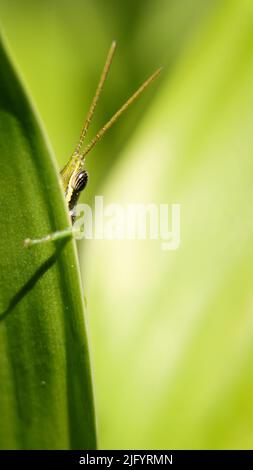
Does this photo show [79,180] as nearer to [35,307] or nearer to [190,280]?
[190,280]

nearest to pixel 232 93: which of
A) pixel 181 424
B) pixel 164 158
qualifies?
pixel 164 158

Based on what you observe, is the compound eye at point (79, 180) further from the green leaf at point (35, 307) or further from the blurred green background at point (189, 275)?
the green leaf at point (35, 307)

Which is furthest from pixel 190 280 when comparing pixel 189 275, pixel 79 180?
pixel 79 180

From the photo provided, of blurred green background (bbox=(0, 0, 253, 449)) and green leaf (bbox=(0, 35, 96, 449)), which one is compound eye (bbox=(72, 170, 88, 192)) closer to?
blurred green background (bbox=(0, 0, 253, 449))

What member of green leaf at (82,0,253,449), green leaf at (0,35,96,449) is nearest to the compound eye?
green leaf at (82,0,253,449)
